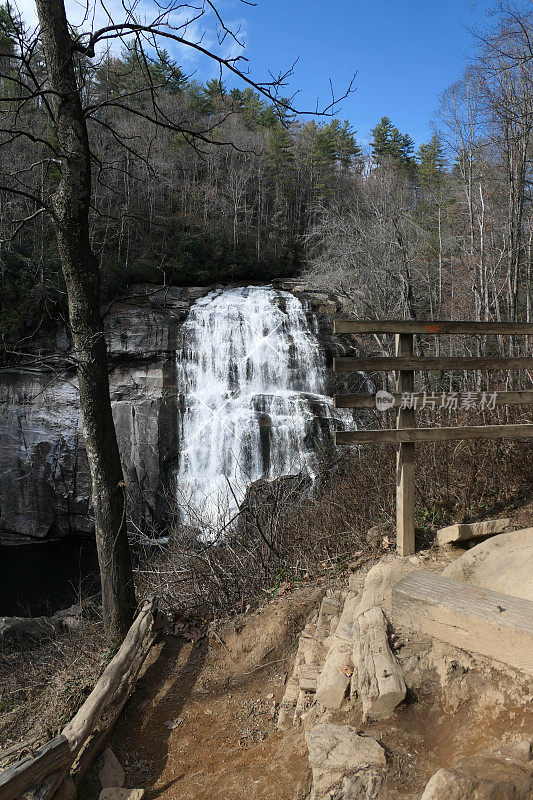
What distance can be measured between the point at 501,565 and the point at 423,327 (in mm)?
1836

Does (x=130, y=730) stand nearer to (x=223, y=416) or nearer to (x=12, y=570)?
(x=223, y=416)

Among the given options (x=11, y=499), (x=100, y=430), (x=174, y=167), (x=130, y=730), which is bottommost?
(x=11, y=499)

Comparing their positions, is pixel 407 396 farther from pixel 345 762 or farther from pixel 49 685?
pixel 49 685

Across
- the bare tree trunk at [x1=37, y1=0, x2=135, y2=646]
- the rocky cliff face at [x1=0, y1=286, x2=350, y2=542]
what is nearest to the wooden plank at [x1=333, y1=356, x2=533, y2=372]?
the bare tree trunk at [x1=37, y1=0, x2=135, y2=646]

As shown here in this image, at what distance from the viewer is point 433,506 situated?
203 inches

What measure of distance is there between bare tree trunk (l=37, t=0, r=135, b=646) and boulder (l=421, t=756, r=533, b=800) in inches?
135

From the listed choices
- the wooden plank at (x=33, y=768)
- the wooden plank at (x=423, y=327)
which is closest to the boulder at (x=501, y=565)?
the wooden plank at (x=423, y=327)

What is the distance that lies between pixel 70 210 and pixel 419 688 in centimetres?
433

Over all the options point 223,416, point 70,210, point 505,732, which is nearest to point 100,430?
point 70,210

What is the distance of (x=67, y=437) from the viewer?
15492mm

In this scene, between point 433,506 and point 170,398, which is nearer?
point 433,506

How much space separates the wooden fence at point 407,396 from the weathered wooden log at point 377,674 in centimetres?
128

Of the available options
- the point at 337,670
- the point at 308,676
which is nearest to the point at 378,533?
the point at 308,676

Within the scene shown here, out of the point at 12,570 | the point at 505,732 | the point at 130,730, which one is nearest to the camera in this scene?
the point at 505,732
